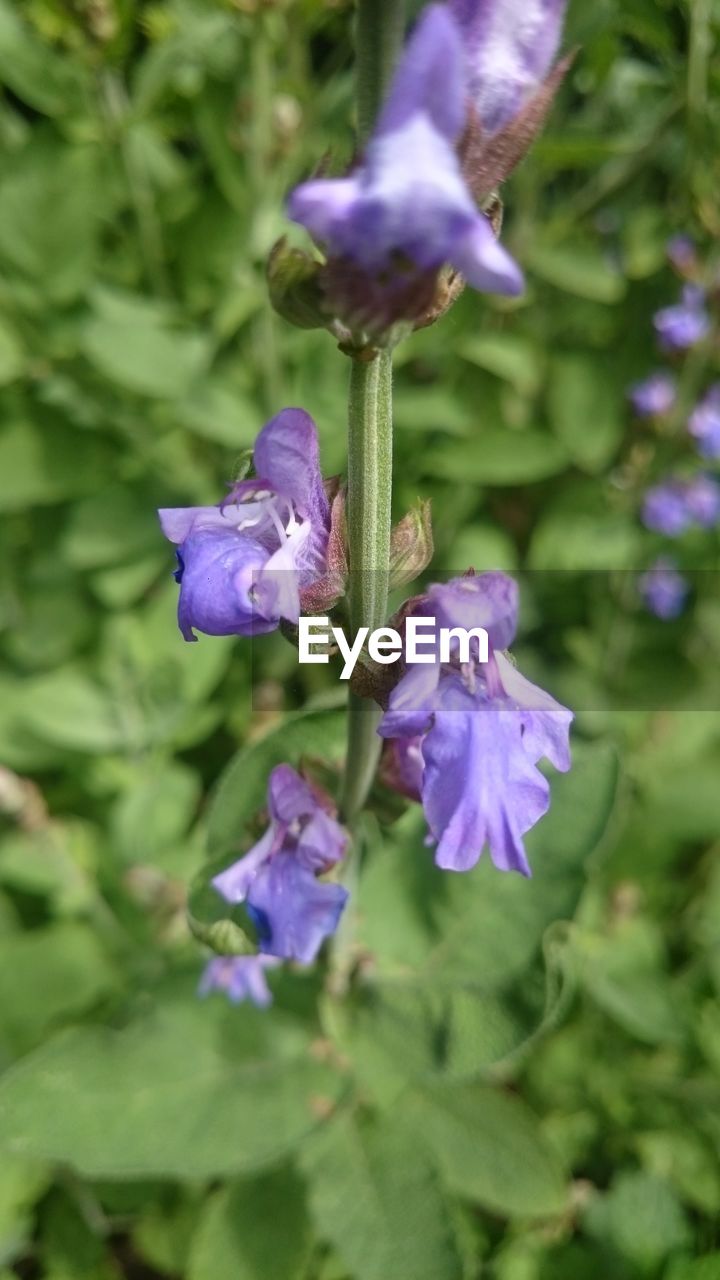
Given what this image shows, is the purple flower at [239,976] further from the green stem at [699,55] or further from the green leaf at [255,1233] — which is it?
the green stem at [699,55]

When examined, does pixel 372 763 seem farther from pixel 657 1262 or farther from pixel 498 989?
pixel 657 1262

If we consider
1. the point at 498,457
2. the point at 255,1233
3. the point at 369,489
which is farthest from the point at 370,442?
the point at 498,457

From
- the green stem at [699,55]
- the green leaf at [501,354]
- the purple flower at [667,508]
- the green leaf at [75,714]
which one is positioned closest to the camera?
the green stem at [699,55]

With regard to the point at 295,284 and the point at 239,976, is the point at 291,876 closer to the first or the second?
the point at 239,976

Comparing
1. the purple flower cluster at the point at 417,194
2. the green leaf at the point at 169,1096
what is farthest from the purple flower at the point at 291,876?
the purple flower cluster at the point at 417,194

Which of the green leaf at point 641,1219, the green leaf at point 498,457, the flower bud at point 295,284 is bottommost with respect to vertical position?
the green leaf at point 641,1219

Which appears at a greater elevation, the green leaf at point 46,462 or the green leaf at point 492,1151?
the green leaf at point 46,462

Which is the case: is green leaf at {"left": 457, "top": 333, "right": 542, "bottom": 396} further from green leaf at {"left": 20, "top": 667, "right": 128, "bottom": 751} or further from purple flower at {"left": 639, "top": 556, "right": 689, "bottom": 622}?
green leaf at {"left": 20, "top": 667, "right": 128, "bottom": 751}
